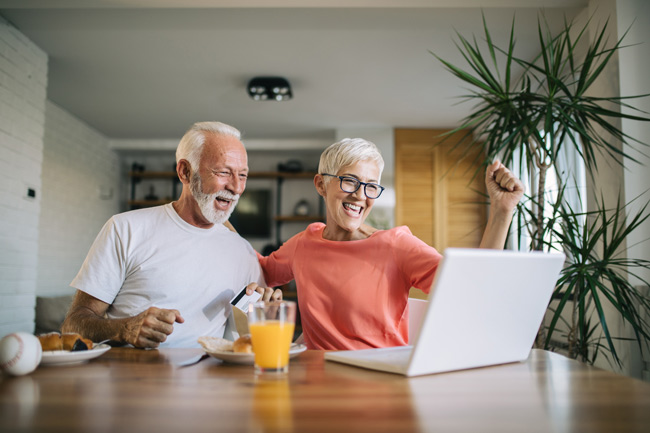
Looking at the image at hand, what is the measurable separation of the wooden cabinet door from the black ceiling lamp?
1969mm

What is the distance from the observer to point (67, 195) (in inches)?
222

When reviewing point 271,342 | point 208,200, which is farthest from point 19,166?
point 271,342

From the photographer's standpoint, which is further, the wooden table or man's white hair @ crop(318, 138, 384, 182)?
man's white hair @ crop(318, 138, 384, 182)

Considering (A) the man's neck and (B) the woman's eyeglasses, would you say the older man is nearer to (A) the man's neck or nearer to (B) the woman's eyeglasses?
(A) the man's neck

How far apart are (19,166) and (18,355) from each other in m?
3.34

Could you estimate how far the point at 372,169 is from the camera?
1.46 metres

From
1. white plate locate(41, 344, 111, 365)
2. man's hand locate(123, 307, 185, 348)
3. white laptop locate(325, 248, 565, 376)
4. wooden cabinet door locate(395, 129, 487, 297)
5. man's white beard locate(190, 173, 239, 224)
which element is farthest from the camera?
wooden cabinet door locate(395, 129, 487, 297)

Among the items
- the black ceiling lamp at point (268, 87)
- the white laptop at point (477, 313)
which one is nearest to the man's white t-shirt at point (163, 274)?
the white laptop at point (477, 313)

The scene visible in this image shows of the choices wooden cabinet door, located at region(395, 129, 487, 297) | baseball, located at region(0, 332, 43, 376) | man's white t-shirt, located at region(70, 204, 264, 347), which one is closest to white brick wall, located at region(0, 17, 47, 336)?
man's white t-shirt, located at region(70, 204, 264, 347)

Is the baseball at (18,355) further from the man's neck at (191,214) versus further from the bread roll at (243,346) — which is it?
the man's neck at (191,214)

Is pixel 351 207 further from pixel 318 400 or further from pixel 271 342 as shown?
pixel 318 400

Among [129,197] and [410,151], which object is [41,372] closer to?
[410,151]

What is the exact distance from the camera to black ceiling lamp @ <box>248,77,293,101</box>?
4.33m

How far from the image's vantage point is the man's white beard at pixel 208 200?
1.77 meters
